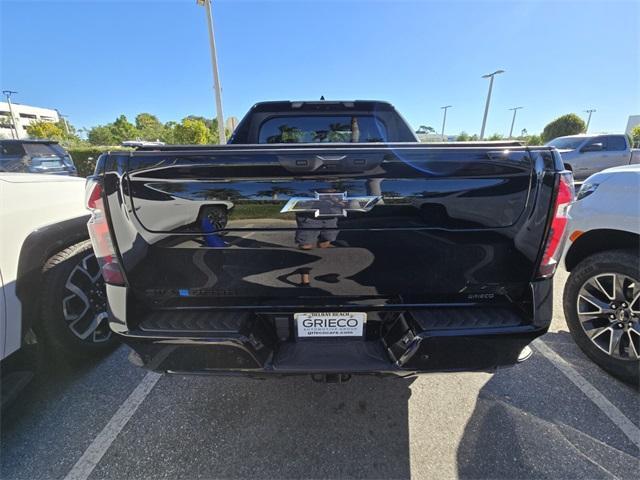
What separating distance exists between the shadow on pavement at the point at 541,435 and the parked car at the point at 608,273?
10.8 inches

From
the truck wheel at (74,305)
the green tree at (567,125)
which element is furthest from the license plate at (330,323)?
the green tree at (567,125)

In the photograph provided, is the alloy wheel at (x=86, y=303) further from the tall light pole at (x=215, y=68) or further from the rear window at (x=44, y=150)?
the tall light pole at (x=215, y=68)

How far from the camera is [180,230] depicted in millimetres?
1584

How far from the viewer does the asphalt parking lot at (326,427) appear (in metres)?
1.84

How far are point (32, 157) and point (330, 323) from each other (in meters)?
8.77

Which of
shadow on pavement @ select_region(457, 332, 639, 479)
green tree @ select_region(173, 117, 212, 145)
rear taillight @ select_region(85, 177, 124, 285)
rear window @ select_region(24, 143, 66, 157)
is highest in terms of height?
green tree @ select_region(173, 117, 212, 145)

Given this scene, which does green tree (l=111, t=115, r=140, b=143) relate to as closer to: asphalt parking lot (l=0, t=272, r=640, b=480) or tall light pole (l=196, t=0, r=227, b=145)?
tall light pole (l=196, t=0, r=227, b=145)

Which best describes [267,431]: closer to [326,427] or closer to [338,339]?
[326,427]

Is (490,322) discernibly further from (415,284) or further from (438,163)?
(438,163)

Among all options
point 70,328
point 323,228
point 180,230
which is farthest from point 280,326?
point 70,328

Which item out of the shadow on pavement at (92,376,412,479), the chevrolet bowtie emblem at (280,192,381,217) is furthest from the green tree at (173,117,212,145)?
the chevrolet bowtie emblem at (280,192,381,217)

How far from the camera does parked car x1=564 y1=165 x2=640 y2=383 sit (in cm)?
236

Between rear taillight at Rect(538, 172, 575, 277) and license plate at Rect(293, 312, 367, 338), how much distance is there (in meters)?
0.97

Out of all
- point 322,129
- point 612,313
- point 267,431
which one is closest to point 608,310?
point 612,313
